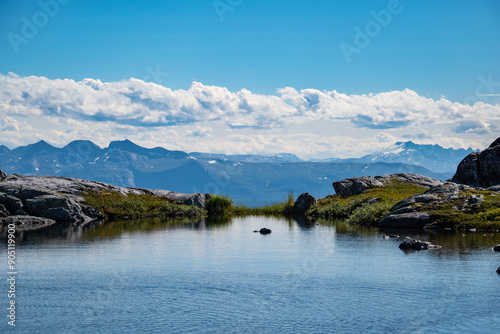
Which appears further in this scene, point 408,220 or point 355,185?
point 355,185

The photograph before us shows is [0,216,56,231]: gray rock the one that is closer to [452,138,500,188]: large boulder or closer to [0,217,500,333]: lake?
[0,217,500,333]: lake

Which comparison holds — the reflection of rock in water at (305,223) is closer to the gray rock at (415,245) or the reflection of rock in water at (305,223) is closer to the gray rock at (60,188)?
the gray rock at (415,245)

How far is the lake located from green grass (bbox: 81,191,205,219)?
3057cm

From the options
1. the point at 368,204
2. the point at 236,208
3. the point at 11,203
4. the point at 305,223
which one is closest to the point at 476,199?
the point at 368,204

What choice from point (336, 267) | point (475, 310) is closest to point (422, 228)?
point (336, 267)

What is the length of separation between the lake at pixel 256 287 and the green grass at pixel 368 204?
17682 mm

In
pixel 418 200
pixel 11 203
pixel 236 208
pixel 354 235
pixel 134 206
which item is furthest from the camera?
pixel 236 208

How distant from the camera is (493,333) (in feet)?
50.0

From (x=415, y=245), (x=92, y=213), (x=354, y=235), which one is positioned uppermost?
(x=92, y=213)

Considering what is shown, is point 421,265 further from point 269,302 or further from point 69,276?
point 69,276

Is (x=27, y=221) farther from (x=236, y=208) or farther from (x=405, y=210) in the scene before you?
(x=405, y=210)

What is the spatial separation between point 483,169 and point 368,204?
1355cm

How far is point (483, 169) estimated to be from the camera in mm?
57312

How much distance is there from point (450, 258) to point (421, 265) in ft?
9.29
